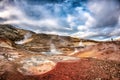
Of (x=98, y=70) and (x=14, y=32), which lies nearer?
(x=98, y=70)

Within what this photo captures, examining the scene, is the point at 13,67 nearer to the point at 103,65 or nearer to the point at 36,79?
the point at 36,79

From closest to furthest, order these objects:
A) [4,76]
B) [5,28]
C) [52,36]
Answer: [4,76] → [5,28] → [52,36]

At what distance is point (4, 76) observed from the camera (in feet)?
96.5

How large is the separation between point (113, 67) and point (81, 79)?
7.55 meters

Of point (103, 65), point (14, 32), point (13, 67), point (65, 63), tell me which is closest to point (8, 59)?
point (13, 67)

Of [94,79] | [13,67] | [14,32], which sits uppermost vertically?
[14,32]

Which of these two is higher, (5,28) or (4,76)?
(5,28)

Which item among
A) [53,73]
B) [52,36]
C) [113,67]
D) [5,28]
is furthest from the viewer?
[52,36]

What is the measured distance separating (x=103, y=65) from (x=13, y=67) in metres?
15.6

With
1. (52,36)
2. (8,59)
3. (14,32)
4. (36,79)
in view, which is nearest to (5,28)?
(14,32)

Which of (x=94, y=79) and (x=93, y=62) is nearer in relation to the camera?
(x=94, y=79)

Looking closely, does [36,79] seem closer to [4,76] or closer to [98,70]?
[4,76]

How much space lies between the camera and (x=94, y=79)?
30.7m

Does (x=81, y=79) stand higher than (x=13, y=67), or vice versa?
(x=13, y=67)
